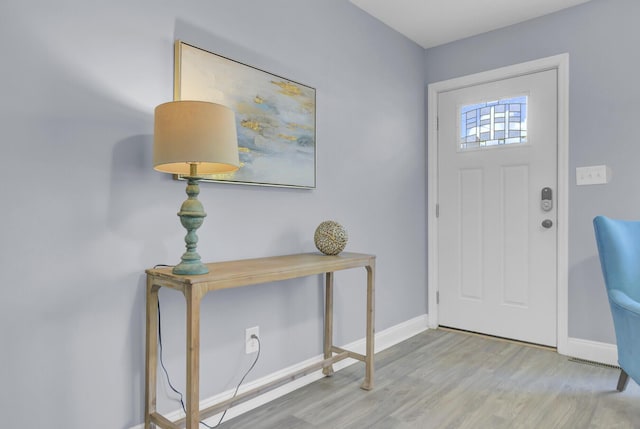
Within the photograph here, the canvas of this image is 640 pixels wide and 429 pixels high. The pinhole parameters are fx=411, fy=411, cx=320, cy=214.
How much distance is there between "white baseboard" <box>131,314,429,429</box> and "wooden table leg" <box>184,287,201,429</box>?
0.39 meters

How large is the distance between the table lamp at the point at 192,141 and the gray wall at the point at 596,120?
7.70 feet

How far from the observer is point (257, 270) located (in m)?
1.63

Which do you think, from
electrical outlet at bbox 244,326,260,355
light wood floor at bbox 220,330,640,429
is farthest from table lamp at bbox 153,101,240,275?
light wood floor at bbox 220,330,640,429

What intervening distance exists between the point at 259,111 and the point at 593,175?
214 centimetres

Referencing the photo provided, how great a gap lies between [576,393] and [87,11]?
2820mm

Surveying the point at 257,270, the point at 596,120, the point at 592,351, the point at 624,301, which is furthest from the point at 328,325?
the point at 596,120

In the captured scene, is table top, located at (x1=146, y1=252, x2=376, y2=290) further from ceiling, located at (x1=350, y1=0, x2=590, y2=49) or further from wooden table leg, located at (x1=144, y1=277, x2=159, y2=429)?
ceiling, located at (x1=350, y1=0, x2=590, y2=49)

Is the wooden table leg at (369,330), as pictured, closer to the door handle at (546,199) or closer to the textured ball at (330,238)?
the textured ball at (330,238)

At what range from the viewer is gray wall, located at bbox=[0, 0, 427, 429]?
1339mm

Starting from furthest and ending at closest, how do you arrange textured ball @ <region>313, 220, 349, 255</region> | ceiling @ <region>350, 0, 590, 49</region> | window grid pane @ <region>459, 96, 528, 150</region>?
window grid pane @ <region>459, 96, 528, 150</region> → ceiling @ <region>350, 0, 590, 49</region> → textured ball @ <region>313, 220, 349, 255</region>

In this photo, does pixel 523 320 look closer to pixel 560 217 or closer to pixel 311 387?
pixel 560 217

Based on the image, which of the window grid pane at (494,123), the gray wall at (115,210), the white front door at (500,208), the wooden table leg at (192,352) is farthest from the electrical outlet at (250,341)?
the window grid pane at (494,123)

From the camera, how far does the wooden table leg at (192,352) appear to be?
1.38 m

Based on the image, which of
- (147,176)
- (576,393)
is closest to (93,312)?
(147,176)
